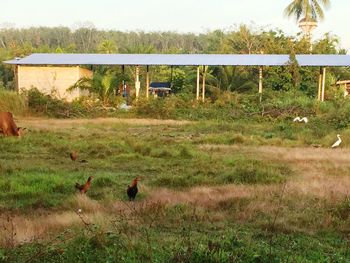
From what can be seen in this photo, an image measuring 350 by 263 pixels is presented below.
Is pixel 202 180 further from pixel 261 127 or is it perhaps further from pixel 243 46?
pixel 243 46

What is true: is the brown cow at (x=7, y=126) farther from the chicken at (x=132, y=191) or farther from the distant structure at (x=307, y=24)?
the distant structure at (x=307, y=24)

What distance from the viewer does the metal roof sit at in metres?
27.4

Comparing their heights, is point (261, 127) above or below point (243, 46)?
below

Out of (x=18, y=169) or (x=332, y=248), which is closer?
(x=332, y=248)

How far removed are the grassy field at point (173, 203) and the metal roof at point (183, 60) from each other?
47.0 ft

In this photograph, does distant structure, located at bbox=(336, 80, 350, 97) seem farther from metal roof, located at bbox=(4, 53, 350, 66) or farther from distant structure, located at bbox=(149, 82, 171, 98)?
distant structure, located at bbox=(149, 82, 171, 98)

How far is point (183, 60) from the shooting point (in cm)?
2894

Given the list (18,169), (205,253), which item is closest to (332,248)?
(205,253)

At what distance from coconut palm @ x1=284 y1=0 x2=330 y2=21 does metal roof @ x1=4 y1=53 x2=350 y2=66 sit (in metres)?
9.24

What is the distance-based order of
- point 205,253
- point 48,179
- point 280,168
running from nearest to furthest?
point 205,253
point 48,179
point 280,168

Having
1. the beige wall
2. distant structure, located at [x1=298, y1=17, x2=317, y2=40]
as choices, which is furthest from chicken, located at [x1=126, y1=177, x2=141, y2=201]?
distant structure, located at [x1=298, y1=17, x2=317, y2=40]

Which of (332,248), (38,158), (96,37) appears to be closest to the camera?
(332,248)

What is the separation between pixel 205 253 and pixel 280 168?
6271mm

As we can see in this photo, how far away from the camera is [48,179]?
8.12 m
